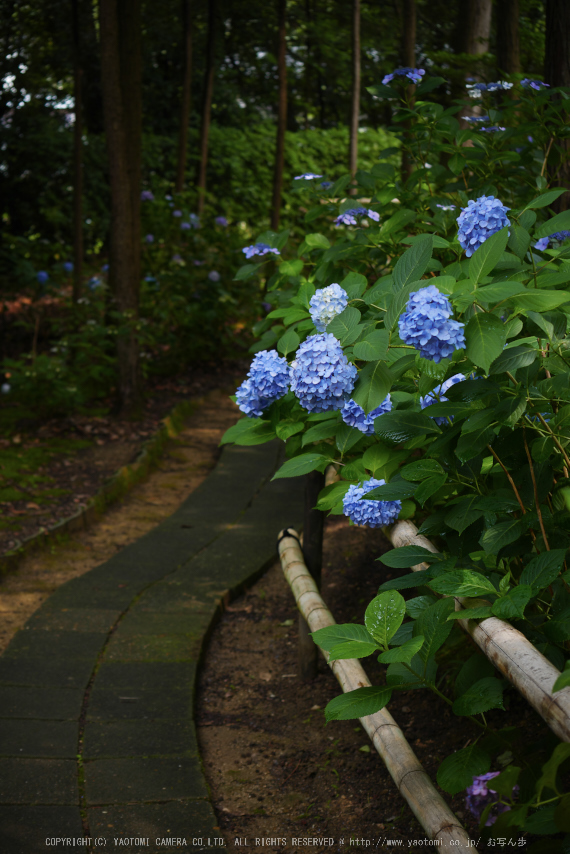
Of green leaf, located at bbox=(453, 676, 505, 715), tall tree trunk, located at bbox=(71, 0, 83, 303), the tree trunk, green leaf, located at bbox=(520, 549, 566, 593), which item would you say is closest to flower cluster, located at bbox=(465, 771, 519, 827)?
green leaf, located at bbox=(453, 676, 505, 715)

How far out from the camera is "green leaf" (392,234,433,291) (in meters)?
1.36

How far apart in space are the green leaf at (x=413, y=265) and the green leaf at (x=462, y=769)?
3.09 ft

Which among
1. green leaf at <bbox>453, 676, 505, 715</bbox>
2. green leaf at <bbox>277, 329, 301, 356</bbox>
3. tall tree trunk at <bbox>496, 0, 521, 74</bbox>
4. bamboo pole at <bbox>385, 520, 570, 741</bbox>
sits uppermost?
tall tree trunk at <bbox>496, 0, 521, 74</bbox>

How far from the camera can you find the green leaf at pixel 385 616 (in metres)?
1.44

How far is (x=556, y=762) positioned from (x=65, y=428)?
221 inches

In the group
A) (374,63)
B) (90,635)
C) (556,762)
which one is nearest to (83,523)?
(90,635)

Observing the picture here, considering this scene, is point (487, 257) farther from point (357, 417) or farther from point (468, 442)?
point (357, 417)

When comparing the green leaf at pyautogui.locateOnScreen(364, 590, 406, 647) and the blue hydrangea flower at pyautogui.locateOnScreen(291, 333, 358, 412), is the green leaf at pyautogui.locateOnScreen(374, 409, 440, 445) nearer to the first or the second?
the blue hydrangea flower at pyautogui.locateOnScreen(291, 333, 358, 412)

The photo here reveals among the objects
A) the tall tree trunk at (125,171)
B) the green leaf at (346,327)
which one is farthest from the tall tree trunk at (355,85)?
the green leaf at (346,327)

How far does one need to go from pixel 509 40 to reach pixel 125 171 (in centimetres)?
321

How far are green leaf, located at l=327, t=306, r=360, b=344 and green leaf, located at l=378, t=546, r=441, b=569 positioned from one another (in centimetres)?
48

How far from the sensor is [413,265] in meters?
1.38

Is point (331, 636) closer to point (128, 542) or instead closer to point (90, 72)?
point (128, 542)

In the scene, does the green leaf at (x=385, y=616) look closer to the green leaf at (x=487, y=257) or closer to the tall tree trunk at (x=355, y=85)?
the green leaf at (x=487, y=257)
